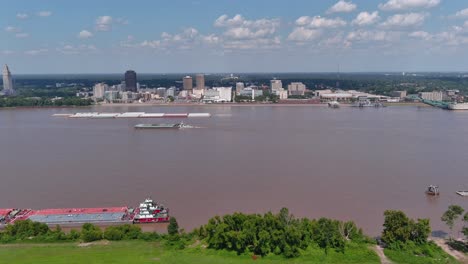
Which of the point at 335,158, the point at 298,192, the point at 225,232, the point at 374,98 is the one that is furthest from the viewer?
the point at 374,98

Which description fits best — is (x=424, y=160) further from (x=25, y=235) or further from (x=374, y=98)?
(x=374, y=98)

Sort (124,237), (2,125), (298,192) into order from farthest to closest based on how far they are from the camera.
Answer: (2,125) < (298,192) < (124,237)

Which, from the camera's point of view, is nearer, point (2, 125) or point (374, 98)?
point (2, 125)

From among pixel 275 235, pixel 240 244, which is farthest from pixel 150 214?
pixel 275 235

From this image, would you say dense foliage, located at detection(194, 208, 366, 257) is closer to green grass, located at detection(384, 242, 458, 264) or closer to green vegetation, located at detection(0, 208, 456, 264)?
green vegetation, located at detection(0, 208, 456, 264)

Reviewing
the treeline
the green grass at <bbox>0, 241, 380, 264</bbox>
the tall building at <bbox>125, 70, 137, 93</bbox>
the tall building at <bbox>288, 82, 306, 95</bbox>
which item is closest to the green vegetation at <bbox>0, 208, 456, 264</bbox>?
the green grass at <bbox>0, 241, 380, 264</bbox>

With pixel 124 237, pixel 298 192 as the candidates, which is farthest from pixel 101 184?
pixel 298 192

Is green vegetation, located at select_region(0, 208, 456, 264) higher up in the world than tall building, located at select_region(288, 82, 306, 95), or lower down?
lower down
